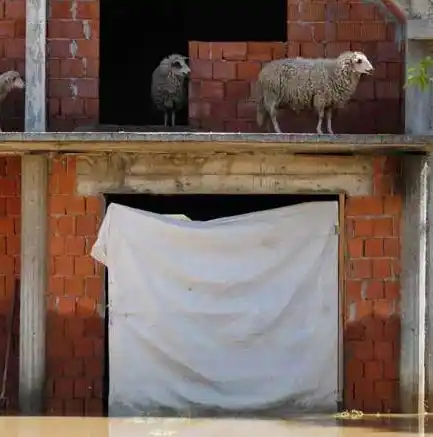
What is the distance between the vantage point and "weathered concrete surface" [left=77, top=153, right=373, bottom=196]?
33.7 feet

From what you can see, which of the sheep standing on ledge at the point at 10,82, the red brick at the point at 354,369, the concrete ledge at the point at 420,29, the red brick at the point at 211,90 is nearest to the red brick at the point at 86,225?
the sheep standing on ledge at the point at 10,82

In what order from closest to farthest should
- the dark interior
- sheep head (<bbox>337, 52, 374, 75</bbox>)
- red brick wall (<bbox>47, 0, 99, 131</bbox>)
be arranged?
1. sheep head (<bbox>337, 52, 374, 75</bbox>)
2. red brick wall (<bbox>47, 0, 99, 131</bbox>)
3. the dark interior

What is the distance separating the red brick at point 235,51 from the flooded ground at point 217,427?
11.7 feet

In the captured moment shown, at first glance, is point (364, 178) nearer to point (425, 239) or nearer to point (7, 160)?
point (425, 239)

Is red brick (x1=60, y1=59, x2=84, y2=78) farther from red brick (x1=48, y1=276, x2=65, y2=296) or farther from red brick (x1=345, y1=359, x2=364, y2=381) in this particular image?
red brick (x1=345, y1=359, x2=364, y2=381)

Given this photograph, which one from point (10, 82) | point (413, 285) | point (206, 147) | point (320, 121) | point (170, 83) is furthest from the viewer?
point (170, 83)

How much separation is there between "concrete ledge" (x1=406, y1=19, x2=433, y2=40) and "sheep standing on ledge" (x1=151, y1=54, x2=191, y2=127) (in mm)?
2208

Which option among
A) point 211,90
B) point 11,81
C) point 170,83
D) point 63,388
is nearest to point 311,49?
point 211,90

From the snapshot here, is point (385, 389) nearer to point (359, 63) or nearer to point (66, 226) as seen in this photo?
point (359, 63)

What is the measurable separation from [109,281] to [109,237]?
16.9 inches

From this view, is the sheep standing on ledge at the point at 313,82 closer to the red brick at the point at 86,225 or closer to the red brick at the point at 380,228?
the red brick at the point at 380,228

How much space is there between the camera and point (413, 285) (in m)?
10.2

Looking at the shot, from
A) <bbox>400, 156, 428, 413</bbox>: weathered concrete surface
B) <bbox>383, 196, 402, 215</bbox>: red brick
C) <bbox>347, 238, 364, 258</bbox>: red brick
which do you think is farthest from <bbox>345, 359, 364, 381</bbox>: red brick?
<bbox>383, 196, 402, 215</bbox>: red brick

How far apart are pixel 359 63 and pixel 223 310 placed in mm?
2706
